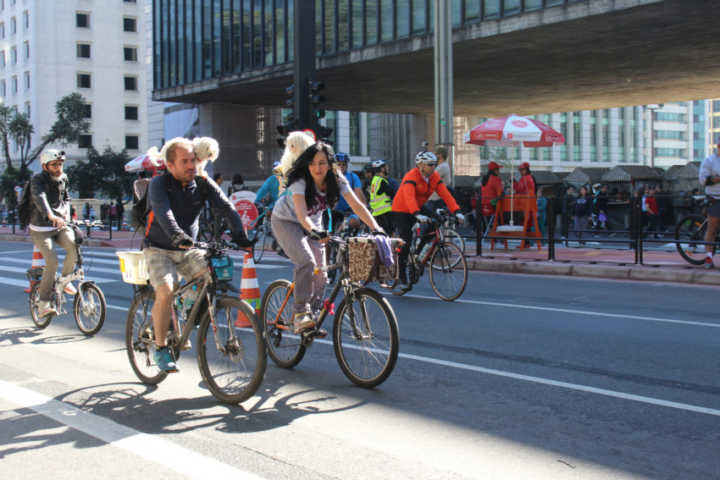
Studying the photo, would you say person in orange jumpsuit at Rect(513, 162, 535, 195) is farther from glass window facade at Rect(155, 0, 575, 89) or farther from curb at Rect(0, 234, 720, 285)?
glass window facade at Rect(155, 0, 575, 89)

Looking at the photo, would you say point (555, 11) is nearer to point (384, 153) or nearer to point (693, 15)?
point (693, 15)

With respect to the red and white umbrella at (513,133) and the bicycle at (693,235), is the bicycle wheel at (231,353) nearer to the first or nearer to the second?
the bicycle at (693,235)

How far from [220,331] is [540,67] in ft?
88.9

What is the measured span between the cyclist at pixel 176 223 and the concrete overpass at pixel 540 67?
18.5 metres

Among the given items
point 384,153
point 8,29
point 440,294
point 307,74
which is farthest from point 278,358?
point 8,29

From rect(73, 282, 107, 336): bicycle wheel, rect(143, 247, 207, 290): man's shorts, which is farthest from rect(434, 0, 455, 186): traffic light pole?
rect(143, 247, 207, 290): man's shorts

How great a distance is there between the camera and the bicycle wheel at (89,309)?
314 inches

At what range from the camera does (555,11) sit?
23.5m

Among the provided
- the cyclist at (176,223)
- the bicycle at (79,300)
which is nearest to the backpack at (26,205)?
the bicycle at (79,300)

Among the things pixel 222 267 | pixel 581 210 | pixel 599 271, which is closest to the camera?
pixel 222 267

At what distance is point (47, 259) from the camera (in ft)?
27.5

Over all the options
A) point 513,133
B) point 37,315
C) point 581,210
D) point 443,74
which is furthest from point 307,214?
point 581,210

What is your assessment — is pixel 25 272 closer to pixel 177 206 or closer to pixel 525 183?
pixel 525 183

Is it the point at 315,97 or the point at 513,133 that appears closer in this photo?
the point at 315,97
